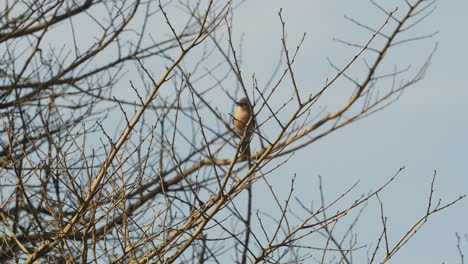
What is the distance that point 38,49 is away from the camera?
293 inches

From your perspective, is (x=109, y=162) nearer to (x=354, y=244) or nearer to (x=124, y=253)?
(x=124, y=253)

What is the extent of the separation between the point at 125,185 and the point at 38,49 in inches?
141

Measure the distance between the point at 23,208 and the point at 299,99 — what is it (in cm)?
430

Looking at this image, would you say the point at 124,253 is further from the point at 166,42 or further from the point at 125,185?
the point at 166,42

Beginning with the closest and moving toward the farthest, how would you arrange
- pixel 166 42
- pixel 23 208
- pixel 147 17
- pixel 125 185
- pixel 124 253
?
1. pixel 124 253
2. pixel 125 185
3. pixel 23 208
4. pixel 147 17
5. pixel 166 42

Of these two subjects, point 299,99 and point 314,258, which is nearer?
point 299,99

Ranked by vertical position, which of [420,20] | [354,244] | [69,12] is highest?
[69,12]

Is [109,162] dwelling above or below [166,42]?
below

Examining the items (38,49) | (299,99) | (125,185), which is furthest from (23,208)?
(299,99)

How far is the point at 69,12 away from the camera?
8234 mm

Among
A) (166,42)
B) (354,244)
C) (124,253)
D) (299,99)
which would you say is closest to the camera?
(299,99)

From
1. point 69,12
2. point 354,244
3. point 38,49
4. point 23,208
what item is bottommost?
point 354,244

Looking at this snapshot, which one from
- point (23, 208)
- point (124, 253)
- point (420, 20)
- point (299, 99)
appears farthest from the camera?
point (23, 208)

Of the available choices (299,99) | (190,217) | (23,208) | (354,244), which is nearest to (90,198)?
(190,217)
